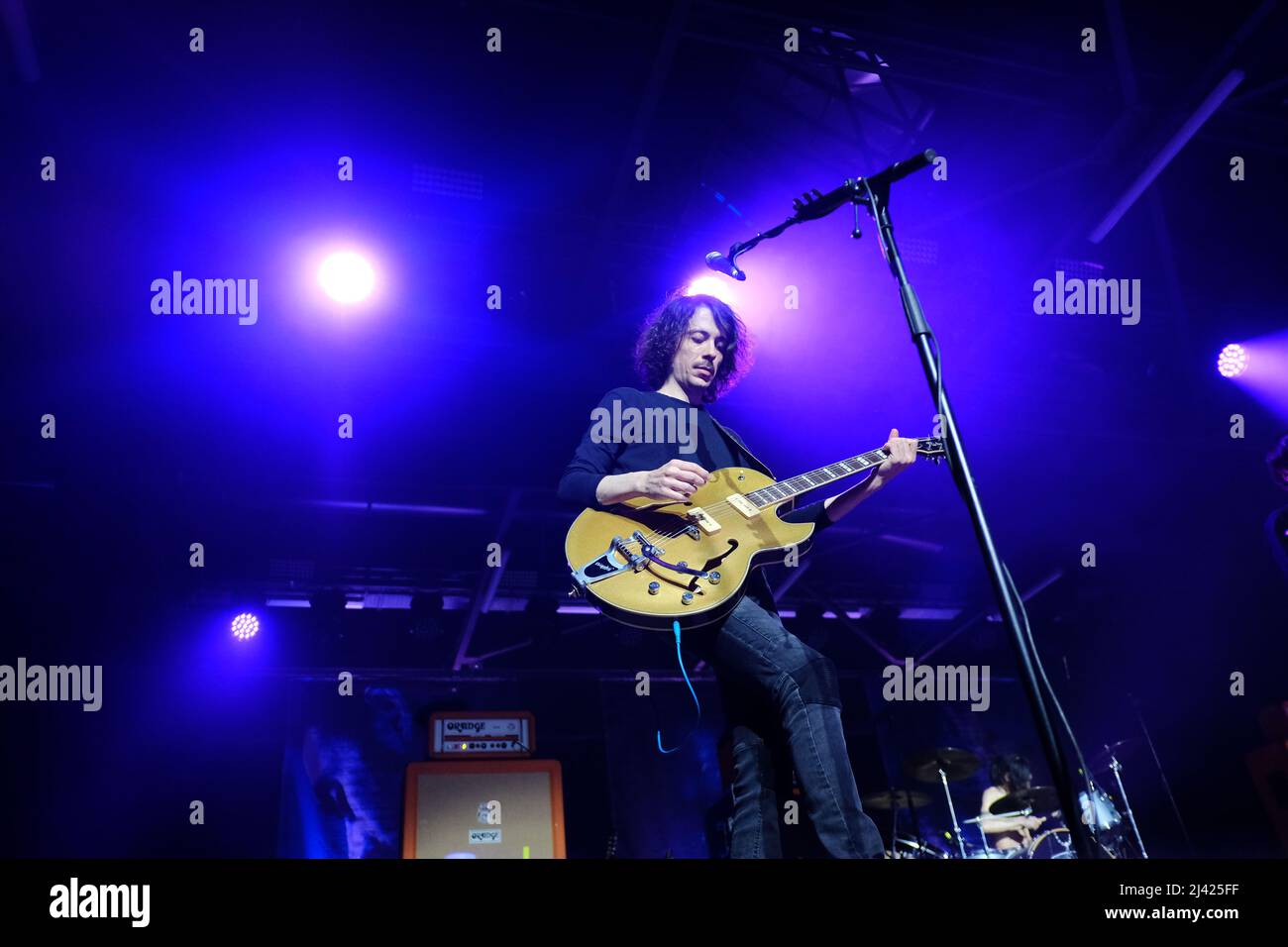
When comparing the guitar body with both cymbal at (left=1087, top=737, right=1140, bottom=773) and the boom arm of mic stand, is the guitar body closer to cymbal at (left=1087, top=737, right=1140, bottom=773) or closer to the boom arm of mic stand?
the boom arm of mic stand

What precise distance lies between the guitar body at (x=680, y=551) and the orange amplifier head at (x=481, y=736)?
134 inches

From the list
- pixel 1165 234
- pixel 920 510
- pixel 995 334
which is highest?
pixel 1165 234

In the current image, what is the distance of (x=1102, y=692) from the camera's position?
8562 mm

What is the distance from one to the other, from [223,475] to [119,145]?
86.1 inches

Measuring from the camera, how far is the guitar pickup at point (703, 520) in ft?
9.93

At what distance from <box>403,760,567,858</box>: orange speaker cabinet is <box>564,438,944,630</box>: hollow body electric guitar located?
3.24 metres

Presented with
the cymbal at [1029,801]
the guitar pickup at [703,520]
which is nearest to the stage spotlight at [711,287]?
the guitar pickup at [703,520]

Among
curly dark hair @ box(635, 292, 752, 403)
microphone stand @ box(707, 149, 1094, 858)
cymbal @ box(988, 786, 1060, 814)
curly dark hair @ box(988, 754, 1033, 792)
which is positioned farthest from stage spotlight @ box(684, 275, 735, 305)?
curly dark hair @ box(988, 754, 1033, 792)

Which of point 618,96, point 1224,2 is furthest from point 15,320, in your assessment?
point 1224,2

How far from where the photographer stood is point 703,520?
9.99 feet

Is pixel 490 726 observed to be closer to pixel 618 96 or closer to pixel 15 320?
pixel 15 320

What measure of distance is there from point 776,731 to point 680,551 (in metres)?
0.59

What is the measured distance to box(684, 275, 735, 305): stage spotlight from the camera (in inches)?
202

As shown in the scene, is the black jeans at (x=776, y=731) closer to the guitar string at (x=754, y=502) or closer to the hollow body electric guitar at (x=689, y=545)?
the hollow body electric guitar at (x=689, y=545)
